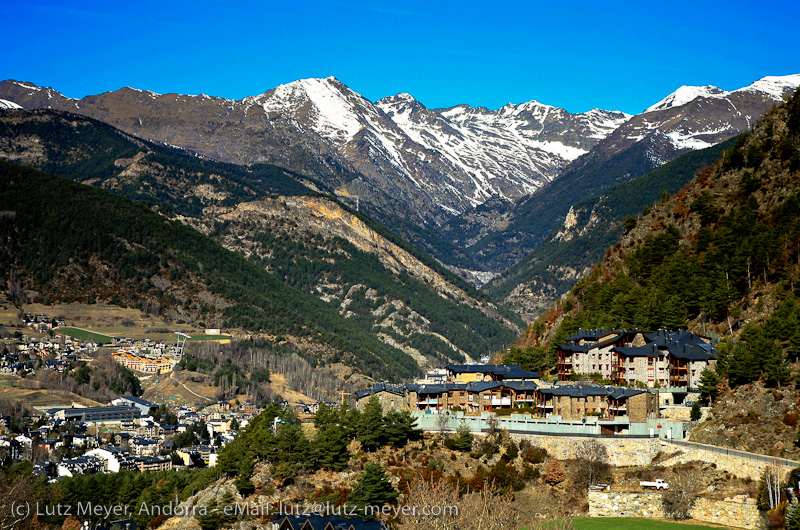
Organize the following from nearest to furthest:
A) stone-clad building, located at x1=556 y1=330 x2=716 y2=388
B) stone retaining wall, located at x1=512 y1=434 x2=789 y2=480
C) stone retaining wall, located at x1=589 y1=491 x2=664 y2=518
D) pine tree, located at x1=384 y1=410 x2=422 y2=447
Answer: stone retaining wall, located at x1=589 y1=491 x2=664 y2=518 → stone retaining wall, located at x1=512 y1=434 x2=789 y2=480 → pine tree, located at x1=384 y1=410 x2=422 y2=447 → stone-clad building, located at x1=556 y1=330 x2=716 y2=388

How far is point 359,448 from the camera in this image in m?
A: 104

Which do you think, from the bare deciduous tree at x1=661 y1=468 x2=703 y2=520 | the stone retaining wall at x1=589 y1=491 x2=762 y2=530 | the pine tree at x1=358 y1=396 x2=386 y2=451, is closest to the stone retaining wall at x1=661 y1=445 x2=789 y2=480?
the bare deciduous tree at x1=661 y1=468 x2=703 y2=520

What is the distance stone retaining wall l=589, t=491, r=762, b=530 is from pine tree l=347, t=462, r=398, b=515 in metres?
18.9

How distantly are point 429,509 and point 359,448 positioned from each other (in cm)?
3418

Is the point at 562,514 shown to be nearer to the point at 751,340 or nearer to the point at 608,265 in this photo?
the point at 751,340

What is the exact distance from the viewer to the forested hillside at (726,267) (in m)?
109

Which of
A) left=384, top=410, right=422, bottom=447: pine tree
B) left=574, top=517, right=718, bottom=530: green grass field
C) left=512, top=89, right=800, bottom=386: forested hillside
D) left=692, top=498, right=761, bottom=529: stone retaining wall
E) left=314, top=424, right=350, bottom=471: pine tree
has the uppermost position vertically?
left=512, top=89, right=800, bottom=386: forested hillside

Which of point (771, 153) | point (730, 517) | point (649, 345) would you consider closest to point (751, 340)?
point (649, 345)

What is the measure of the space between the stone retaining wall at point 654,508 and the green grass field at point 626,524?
1.27 meters

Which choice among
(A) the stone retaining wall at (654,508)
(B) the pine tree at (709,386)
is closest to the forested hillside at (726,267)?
(B) the pine tree at (709,386)

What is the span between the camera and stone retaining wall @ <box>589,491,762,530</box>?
267 feet

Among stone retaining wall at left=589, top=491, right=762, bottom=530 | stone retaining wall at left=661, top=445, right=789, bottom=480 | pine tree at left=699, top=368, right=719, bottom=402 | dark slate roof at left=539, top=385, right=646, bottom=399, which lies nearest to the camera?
stone retaining wall at left=589, top=491, right=762, bottom=530

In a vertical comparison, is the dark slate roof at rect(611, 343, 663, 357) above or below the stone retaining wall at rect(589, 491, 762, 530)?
above

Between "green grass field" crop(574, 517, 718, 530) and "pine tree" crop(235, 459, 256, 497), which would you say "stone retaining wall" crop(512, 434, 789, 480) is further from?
"pine tree" crop(235, 459, 256, 497)
